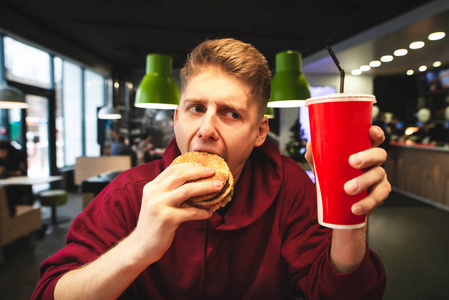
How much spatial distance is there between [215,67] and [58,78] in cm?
760

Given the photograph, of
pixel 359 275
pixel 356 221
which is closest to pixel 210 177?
pixel 356 221

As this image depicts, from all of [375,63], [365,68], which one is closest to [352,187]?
[375,63]

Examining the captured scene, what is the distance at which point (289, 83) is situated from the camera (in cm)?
286

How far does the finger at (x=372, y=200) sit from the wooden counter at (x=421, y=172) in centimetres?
642

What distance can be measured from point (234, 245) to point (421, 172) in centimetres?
710

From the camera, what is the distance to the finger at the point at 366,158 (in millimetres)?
655

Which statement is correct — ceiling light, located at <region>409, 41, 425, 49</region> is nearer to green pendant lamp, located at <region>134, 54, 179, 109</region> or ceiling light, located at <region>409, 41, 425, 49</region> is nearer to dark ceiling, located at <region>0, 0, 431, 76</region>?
dark ceiling, located at <region>0, 0, 431, 76</region>

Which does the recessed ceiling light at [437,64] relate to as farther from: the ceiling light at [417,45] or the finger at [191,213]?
the finger at [191,213]

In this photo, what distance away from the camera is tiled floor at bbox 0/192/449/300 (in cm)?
301

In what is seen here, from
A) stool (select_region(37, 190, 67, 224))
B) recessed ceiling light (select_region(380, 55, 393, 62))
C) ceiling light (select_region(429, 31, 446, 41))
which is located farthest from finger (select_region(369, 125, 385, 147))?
recessed ceiling light (select_region(380, 55, 393, 62))

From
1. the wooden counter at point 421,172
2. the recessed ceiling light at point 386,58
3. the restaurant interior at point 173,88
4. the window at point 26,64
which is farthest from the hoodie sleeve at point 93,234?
the recessed ceiling light at point 386,58

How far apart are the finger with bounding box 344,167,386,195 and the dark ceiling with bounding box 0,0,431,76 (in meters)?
4.40

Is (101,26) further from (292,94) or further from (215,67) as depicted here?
(215,67)

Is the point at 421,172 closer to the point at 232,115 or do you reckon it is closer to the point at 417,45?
the point at 417,45
